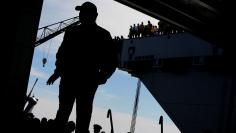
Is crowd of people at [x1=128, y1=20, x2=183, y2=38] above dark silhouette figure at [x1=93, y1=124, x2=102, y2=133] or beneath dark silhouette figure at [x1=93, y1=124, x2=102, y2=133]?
above

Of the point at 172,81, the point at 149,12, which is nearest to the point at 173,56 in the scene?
the point at 172,81

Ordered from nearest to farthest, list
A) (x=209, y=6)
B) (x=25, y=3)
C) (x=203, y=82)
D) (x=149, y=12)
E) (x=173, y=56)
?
1. (x=25, y=3)
2. (x=209, y=6)
3. (x=149, y=12)
4. (x=203, y=82)
5. (x=173, y=56)

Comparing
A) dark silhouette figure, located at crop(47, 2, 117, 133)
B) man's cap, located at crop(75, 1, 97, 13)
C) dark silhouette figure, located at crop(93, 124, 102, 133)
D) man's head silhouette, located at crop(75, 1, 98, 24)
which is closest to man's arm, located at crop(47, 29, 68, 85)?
dark silhouette figure, located at crop(47, 2, 117, 133)

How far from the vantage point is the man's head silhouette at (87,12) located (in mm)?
4938

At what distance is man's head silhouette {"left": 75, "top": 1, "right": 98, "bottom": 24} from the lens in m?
4.94

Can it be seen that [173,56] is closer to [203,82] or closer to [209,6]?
[203,82]

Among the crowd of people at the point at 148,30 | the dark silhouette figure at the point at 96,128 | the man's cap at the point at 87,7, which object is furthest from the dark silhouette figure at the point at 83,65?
the crowd of people at the point at 148,30

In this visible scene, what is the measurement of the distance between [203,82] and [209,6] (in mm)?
20876

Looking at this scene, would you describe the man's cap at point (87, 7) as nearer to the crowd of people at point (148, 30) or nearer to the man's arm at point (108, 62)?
the man's arm at point (108, 62)

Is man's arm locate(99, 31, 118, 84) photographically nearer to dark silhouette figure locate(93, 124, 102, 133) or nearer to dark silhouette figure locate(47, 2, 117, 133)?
dark silhouette figure locate(47, 2, 117, 133)

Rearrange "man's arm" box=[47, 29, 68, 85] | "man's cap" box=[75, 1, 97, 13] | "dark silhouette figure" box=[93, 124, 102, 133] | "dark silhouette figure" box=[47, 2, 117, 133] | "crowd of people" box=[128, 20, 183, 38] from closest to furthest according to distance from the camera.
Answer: "man's cap" box=[75, 1, 97, 13] → "dark silhouette figure" box=[47, 2, 117, 133] → "man's arm" box=[47, 29, 68, 85] → "dark silhouette figure" box=[93, 124, 102, 133] → "crowd of people" box=[128, 20, 183, 38]

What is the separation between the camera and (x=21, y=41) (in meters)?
6.06

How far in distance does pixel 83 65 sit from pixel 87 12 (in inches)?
25.9

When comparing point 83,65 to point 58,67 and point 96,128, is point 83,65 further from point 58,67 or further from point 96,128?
point 96,128
